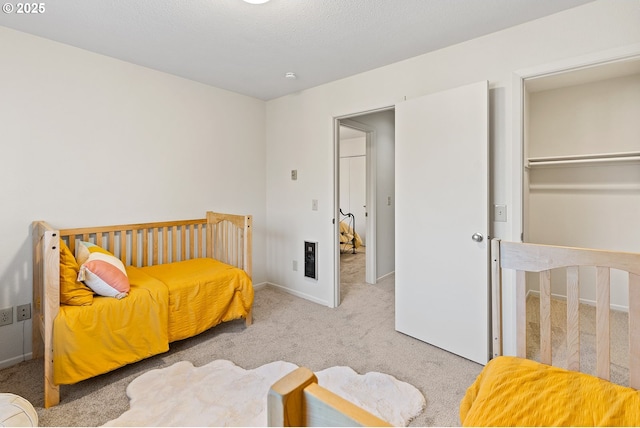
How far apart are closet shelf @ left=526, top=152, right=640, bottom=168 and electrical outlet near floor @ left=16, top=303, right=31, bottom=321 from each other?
13.6ft

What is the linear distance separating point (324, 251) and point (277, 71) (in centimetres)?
182

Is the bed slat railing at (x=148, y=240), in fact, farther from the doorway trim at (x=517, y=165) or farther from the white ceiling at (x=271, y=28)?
the doorway trim at (x=517, y=165)

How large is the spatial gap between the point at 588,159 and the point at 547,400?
9.67ft

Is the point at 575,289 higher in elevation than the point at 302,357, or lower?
higher

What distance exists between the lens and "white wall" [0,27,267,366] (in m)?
2.14

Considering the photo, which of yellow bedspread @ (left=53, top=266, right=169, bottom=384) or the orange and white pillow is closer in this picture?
yellow bedspread @ (left=53, top=266, right=169, bottom=384)

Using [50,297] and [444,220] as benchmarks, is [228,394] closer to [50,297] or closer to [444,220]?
[50,297]

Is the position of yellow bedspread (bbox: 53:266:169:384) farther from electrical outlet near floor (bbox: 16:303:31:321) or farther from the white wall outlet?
the white wall outlet

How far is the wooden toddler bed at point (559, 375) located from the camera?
900mm

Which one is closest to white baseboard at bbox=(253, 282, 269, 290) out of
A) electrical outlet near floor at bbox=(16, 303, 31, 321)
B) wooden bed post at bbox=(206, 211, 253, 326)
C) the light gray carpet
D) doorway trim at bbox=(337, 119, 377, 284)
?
the light gray carpet

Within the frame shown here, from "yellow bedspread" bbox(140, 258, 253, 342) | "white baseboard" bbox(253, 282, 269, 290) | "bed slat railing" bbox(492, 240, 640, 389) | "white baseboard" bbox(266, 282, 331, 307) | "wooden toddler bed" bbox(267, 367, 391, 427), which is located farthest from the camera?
"white baseboard" bbox(253, 282, 269, 290)

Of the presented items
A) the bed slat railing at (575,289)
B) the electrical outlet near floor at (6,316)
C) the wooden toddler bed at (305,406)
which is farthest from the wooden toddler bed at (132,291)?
the bed slat railing at (575,289)

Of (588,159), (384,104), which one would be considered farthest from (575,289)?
(588,159)

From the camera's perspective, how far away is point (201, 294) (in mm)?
2383
